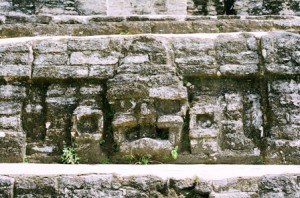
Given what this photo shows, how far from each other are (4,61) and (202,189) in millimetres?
1992

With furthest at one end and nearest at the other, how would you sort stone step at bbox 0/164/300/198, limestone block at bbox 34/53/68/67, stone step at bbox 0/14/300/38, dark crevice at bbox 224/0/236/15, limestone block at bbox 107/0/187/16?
dark crevice at bbox 224/0/236/15, limestone block at bbox 107/0/187/16, stone step at bbox 0/14/300/38, limestone block at bbox 34/53/68/67, stone step at bbox 0/164/300/198

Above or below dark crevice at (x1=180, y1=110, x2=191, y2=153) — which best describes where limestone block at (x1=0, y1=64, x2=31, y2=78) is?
above

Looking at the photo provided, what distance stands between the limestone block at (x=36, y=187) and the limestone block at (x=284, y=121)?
1752 millimetres

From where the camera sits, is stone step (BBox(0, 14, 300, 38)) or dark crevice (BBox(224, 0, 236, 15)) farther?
dark crevice (BBox(224, 0, 236, 15))

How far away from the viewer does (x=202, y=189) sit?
13.3 ft

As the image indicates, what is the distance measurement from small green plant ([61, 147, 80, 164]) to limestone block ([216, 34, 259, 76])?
1389mm

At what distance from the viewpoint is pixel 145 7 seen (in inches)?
332

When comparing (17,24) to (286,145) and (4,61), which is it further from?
(286,145)

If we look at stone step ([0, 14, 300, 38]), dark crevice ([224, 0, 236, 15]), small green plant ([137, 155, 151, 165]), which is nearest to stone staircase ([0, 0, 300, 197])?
small green plant ([137, 155, 151, 165])

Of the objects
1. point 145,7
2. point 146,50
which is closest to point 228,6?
point 145,7

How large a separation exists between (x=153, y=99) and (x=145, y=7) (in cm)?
413

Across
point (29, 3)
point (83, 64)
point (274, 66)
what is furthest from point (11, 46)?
point (29, 3)

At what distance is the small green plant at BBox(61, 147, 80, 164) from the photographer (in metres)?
4.50

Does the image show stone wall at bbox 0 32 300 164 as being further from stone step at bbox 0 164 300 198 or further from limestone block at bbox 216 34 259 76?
stone step at bbox 0 164 300 198
